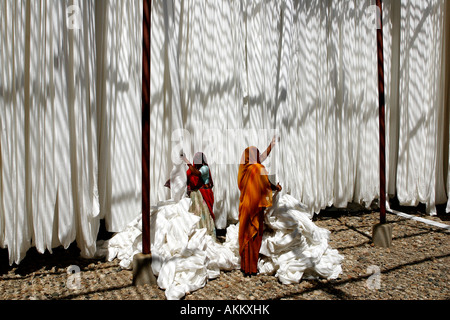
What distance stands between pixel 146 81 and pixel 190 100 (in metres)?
1.13

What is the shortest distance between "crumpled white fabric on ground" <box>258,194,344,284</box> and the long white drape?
3.02ft

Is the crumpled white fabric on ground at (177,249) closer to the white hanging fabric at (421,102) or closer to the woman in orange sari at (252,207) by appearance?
the woman in orange sari at (252,207)

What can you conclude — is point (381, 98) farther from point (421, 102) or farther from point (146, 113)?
point (146, 113)

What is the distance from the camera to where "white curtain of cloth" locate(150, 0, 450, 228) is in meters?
4.03

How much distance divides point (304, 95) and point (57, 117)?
115 inches

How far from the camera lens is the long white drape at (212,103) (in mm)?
3232

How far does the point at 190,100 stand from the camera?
409 centimetres

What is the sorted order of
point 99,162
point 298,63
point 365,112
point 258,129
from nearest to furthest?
1. point 99,162
2. point 258,129
3. point 298,63
4. point 365,112

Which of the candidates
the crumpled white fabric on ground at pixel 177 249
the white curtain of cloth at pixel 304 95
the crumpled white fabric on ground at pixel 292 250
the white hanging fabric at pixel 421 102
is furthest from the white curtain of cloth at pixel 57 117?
the white hanging fabric at pixel 421 102

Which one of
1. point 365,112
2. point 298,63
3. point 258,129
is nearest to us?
point 258,129

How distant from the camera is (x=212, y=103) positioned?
4172 millimetres

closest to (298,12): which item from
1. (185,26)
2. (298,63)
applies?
(298,63)

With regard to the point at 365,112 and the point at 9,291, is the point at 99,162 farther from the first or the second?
the point at 365,112

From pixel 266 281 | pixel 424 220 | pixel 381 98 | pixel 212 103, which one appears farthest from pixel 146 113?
pixel 424 220
